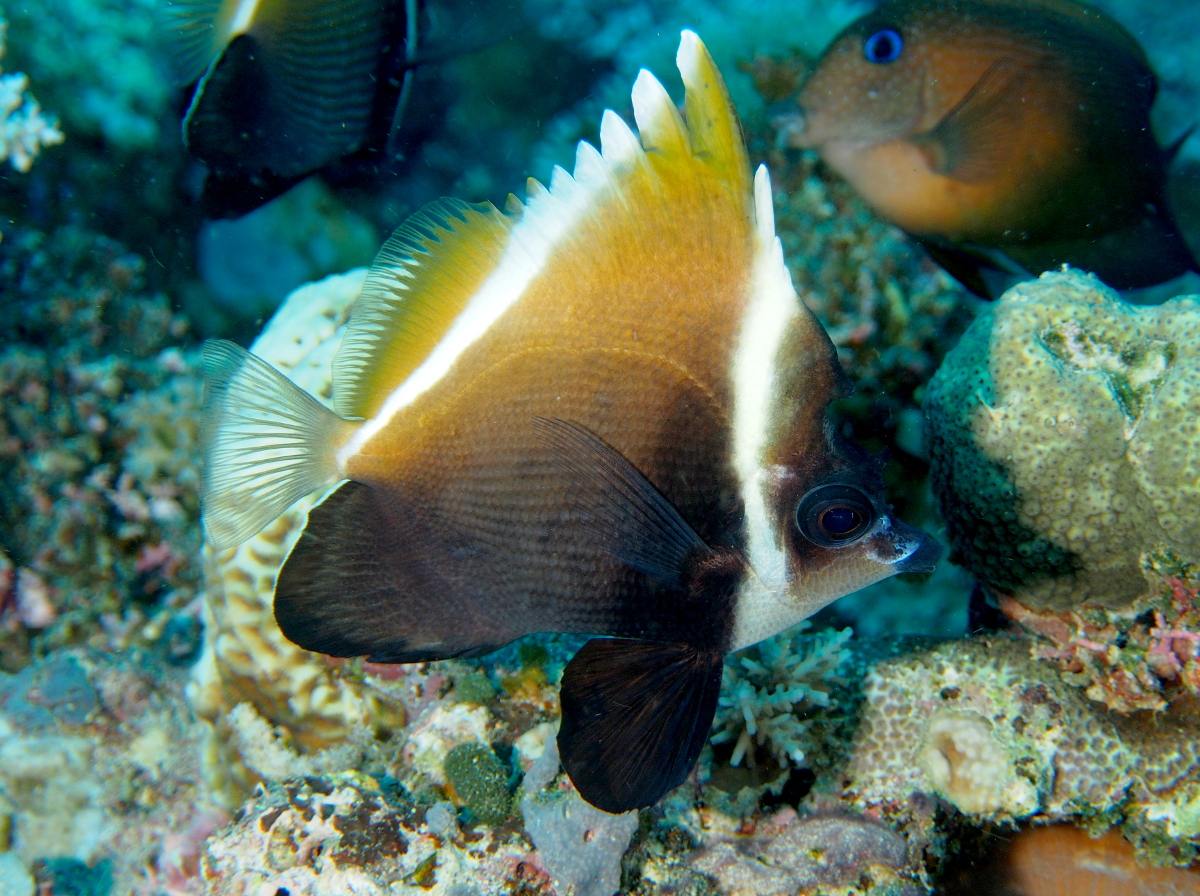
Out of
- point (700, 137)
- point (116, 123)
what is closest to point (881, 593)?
point (700, 137)

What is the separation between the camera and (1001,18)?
3.09 m

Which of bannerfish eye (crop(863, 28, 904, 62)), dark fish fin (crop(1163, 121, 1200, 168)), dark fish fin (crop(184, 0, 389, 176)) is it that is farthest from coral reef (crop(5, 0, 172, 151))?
dark fish fin (crop(1163, 121, 1200, 168))

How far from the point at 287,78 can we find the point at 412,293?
2.20m

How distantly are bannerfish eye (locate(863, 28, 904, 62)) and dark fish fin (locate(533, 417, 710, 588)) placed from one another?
2.85m

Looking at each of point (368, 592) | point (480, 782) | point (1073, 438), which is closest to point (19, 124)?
point (368, 592)

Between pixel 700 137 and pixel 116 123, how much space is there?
161 inches

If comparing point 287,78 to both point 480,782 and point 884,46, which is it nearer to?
point 884,46

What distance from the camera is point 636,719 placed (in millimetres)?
1589

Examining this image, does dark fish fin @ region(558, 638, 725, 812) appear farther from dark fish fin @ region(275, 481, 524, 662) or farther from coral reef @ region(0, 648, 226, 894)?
coral reef @ region(0, 648, 226, 894)

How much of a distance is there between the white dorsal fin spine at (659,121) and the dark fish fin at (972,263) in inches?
101

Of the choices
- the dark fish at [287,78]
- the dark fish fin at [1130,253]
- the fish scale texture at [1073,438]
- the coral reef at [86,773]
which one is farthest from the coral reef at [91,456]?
the dark fish fin at [1130,253]

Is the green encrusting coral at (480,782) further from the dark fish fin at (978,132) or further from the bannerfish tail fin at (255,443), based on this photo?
the dark fish fin at (978,132)

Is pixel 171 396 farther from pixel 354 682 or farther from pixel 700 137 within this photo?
pixel 700 137

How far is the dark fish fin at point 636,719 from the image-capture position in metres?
1.57
